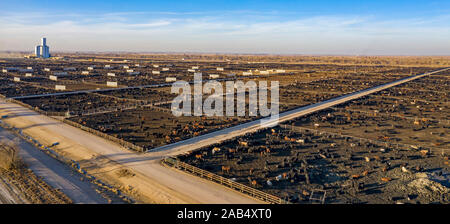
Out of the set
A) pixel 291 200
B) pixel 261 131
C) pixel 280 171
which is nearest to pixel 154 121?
pixel 261 131

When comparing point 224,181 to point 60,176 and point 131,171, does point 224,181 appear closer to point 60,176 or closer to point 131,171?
point 131,171

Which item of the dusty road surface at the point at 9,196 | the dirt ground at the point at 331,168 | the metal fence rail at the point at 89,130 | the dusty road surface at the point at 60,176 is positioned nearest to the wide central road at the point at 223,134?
the dirt ground at the point at 331,168

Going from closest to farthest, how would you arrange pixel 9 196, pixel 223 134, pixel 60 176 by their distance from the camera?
pixel 9 196
pixel 60 176
pixel 223 134

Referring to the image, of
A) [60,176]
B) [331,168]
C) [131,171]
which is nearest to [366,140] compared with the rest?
[331,168]

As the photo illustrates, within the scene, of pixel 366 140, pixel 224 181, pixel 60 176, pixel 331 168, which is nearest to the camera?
pixel 224 181

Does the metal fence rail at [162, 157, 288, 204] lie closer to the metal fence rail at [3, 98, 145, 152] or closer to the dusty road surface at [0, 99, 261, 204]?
the dusty road surface at [0, 99, 261, 204]

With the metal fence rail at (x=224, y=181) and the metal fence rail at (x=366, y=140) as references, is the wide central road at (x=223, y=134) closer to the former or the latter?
the metal fence rail at (x=224, y=181)

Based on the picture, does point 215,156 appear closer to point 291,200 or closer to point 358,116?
point 291,200

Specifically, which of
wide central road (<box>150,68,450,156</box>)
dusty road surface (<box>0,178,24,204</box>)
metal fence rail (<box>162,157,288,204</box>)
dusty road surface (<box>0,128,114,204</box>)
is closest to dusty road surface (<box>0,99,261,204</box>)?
metal fence rail (<box>162,157,288,204</box>)
